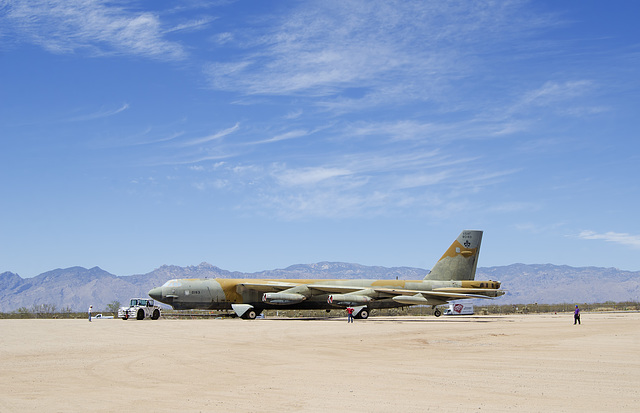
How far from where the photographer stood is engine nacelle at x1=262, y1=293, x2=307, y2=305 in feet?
158

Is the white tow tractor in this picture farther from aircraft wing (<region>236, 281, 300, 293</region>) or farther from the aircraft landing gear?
the aircraft landing gear

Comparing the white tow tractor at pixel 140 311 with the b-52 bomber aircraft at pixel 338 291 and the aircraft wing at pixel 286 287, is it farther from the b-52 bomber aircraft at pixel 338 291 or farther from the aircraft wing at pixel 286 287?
the aircraft wing at pixel 286 287

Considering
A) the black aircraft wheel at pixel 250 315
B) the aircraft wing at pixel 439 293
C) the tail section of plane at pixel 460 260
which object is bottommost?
the black aircraft wheel at pixel 250 315

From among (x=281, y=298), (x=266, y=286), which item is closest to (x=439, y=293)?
(x=281, y=298)

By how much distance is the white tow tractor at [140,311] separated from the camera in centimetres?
4506

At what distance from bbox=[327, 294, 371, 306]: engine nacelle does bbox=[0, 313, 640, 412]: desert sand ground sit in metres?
22.0

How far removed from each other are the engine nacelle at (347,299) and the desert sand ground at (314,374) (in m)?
22.0

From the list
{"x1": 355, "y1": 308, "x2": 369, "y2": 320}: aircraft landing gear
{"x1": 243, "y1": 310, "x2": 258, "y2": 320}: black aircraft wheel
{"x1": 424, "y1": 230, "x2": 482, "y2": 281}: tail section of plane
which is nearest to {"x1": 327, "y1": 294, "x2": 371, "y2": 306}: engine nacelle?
{"x1": 355, "y1": 308, "x2": 369, "y2": 320}: aircraft landing gear

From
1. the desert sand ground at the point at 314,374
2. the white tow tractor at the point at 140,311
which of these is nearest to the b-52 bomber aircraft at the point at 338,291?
the white tow tractor at the point at 140,311

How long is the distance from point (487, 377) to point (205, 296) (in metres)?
34.7

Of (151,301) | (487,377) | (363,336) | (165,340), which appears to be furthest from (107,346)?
(151,301)

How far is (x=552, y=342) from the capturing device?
83.8ft

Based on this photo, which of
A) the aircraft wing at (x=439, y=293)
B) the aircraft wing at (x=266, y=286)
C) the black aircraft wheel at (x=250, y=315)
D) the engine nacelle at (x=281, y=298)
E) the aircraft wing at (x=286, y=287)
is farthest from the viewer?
the aircraft wing at (x=439, y=293)

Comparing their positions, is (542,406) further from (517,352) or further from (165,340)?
(165,340)
